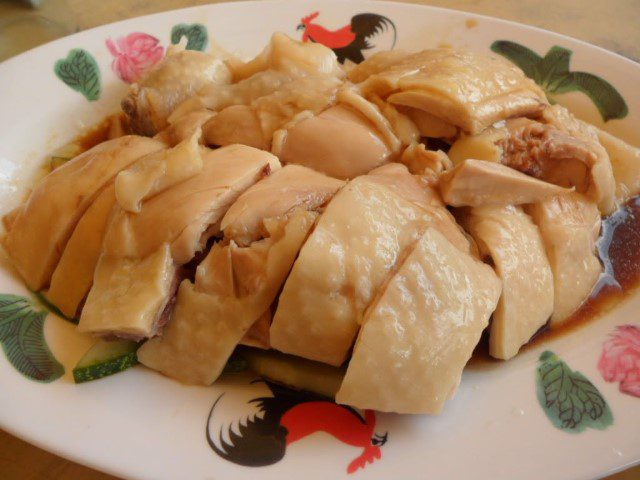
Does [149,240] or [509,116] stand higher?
[509,116]

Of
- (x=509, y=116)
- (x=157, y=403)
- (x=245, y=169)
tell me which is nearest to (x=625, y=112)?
(x=509, y=116)

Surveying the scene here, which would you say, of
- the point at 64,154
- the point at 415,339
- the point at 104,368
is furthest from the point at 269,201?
the point at 64,154

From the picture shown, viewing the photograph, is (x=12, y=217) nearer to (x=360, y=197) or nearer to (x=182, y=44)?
(x=182, y=44)

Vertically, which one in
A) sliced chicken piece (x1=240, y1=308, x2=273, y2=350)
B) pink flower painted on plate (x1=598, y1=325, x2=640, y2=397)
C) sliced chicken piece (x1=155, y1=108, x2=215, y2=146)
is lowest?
sliced chicken piece (x1=240, y1=308, x2=273, y2=350)

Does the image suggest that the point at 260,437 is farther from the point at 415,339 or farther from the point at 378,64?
the point at 378,64

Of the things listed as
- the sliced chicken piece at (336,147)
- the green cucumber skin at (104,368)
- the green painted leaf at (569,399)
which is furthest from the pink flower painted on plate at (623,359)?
the green cucumber skin at (104,368)

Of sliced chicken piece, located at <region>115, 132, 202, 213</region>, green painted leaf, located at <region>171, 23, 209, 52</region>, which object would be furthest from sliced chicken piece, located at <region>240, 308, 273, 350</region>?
green painted leaf, located at <region>171, 23, 209, 52</region>

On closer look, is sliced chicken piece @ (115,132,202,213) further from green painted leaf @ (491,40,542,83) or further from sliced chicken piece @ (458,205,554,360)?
green painted leaf @ (491,40,542,83)
